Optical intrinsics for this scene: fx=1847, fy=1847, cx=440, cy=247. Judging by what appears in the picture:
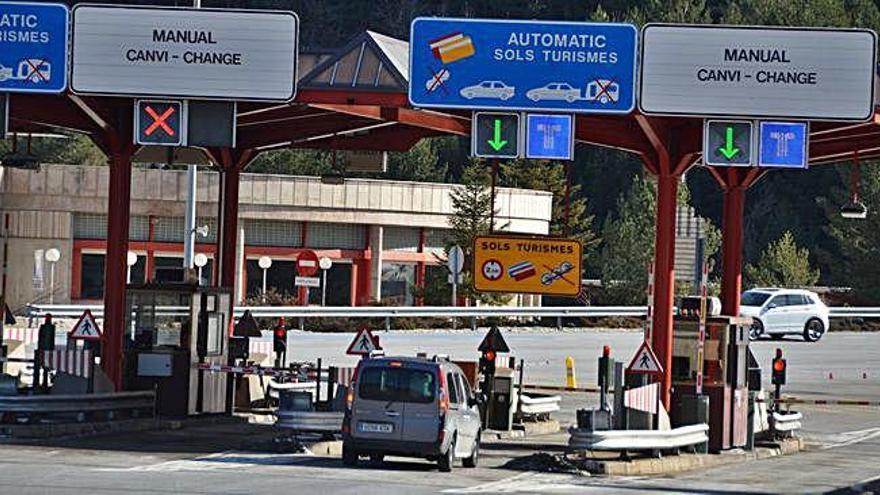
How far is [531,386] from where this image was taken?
4341 cm

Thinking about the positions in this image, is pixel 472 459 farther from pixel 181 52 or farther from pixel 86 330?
pixel 86 330

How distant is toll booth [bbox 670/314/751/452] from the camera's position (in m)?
29.9

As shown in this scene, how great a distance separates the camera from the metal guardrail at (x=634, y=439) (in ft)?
83.9

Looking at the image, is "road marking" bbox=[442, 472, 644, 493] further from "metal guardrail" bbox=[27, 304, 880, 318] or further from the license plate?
"metal guardrail" bbox=[27, 304, 880, 318]

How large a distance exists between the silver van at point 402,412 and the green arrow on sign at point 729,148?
593 centimetres

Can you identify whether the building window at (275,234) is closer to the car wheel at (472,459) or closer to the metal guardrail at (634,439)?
the metal guardrail at (634,439)

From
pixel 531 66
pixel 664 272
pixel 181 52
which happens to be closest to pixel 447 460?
pixel 531 66

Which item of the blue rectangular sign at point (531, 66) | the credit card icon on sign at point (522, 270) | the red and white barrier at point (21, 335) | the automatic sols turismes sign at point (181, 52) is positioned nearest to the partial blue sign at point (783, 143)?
the blue rectangular sign at point (531, 66)

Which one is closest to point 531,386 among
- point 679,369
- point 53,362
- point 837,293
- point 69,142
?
point 679,369

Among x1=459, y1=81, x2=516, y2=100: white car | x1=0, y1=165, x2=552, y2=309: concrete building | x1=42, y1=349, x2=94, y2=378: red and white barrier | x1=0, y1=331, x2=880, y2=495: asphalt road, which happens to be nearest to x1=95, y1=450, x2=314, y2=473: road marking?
x1=0, y1=331, x2=880, y2=495: asphalt road

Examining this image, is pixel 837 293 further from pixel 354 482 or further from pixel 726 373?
pixel 354 482

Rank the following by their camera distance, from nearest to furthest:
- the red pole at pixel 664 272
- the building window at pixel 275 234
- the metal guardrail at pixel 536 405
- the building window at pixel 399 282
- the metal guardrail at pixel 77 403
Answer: the metal guardrail at pixel 77 403
the red pole at pixel 664 272
the metal guardrail at pixel 536 405
the building window at pixel 275 234
the building window at pixel 399 282

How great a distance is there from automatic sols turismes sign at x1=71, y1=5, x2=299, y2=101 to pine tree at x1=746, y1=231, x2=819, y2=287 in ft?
169

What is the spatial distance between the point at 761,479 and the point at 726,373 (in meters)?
4.43
